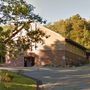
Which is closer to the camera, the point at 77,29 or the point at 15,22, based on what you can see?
the point at 15,22

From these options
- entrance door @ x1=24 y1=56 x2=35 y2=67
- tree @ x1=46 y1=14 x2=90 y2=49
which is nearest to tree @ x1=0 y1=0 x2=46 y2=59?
entrance door @ x1=24 y1=56 x2=35 y2=67

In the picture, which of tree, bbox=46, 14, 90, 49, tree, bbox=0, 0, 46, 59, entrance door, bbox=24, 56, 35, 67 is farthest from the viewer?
tree, bbox=46, 14, 90, 49

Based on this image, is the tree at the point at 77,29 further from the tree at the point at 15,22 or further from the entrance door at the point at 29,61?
the tree at the point at 15,22

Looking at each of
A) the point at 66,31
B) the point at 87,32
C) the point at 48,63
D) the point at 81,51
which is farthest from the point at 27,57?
the point at 66,31

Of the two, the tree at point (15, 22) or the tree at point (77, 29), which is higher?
the tree at point (77, 29)

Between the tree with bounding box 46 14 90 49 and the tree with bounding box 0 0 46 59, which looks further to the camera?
the tree with bounding box 46 14 90 49

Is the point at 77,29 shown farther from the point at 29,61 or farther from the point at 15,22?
the point at 15,22

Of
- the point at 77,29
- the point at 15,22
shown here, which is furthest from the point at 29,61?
the point at 15,22

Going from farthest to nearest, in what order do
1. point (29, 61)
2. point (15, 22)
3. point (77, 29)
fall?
point (77, 29) < point (29, 61) < point (15, 22)

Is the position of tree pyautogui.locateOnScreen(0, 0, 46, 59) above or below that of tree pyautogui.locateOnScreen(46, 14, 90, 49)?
below

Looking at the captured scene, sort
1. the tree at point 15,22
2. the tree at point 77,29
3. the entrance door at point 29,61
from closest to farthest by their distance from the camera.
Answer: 1. the tree at point 15,22
2. the entrance door at point 29,61
3. the tree at point 77,29

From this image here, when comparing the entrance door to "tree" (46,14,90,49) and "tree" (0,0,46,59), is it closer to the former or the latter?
"tree" (46,14,90,49)

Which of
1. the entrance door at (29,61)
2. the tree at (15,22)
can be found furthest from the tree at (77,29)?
the tree at (15,22)

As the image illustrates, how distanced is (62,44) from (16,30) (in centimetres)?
4554
